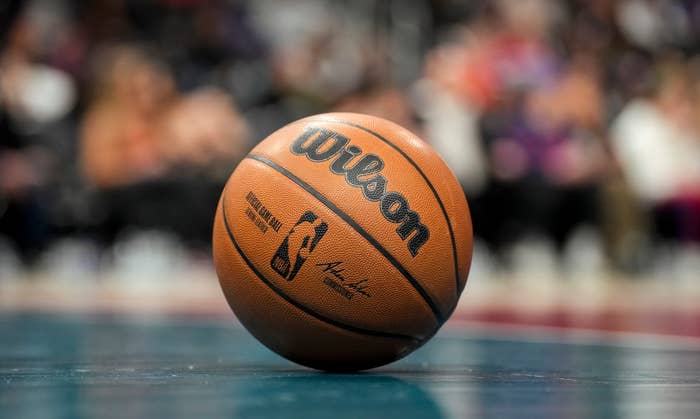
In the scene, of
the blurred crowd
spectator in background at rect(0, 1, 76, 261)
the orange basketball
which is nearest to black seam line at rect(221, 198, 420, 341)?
the orange basketball

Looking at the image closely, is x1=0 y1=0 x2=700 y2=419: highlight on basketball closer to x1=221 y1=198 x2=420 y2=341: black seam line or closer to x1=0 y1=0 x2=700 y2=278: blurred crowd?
x1=0 y1=0 x2=700 y2=278: blurred crowd

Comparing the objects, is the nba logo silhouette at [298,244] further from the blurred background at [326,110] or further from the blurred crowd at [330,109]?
the blurred crowd at [330,109]

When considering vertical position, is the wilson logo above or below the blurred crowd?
above

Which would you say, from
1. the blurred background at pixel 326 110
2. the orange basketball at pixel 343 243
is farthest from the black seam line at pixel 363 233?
the blurred background at pixel 326 110

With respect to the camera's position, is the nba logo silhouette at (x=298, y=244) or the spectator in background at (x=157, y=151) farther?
the spectator in background at (x=157, y=151)

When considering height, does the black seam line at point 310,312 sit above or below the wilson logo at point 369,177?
below

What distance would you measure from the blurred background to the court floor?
16.1 feet

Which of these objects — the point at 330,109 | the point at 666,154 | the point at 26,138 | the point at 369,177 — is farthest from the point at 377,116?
the point at 666,154

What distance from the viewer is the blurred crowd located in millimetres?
10711

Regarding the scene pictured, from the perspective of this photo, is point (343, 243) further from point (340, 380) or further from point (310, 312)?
point (340, 380)

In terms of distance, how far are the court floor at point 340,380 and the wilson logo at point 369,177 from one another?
0.39 m

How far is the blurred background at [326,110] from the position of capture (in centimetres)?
1066

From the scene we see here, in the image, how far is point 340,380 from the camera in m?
3.07

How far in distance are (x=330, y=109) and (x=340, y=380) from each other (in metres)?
7.93
